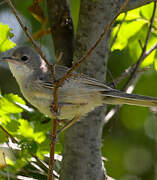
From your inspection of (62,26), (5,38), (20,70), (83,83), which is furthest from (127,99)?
(62,26)

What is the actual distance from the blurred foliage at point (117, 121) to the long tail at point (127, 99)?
41cm

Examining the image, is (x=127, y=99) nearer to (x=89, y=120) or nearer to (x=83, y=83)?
(x=83, y=83)

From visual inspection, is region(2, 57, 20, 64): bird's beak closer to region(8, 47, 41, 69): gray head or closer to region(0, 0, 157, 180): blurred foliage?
region(8, 47, 41, 69): gray head

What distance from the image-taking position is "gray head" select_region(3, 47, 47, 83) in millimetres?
3939

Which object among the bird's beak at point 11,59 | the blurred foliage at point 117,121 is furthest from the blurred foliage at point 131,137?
the bird's beak at point 11,59

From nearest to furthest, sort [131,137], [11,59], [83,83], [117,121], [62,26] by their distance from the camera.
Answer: [83,83], [11,59], [62,26], [117,121], [131,137]

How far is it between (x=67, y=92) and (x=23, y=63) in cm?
66

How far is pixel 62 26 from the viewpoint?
4621 millimetres

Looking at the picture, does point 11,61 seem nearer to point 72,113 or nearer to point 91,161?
point 72,113

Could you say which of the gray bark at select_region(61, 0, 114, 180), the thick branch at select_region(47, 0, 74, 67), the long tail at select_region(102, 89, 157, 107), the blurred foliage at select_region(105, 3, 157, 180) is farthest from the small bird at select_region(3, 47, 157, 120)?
the blurred foliage at select_region(105, 3, 157, 180)

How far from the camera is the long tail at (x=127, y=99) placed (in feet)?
11.5

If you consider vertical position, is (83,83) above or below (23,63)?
below

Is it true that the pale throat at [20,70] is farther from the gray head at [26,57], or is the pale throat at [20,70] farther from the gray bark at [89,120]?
the gray bark at [89,120]

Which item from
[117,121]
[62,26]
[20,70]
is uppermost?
[117,121]
